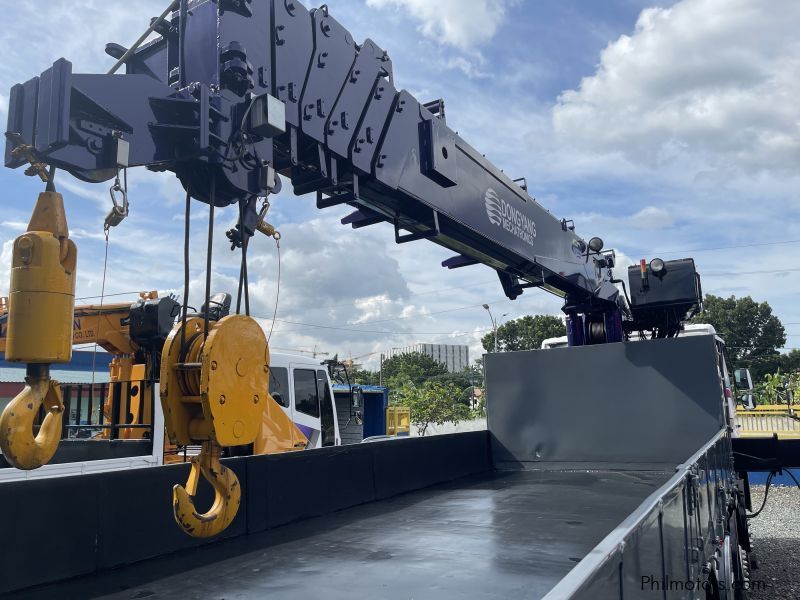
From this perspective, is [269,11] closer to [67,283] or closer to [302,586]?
[67,283]

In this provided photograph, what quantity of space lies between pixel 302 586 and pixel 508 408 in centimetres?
460

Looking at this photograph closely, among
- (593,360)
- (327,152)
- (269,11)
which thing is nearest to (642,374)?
(593,360)

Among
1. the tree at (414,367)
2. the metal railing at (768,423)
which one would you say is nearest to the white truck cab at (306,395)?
the metal railing at (768,423)

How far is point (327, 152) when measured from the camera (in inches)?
148

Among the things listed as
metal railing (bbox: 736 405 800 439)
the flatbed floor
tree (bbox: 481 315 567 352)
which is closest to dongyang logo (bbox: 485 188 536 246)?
the flatbed floor

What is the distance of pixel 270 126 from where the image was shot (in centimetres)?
281

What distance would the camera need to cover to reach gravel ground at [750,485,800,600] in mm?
6586

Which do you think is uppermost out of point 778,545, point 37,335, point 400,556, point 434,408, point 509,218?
point 509,218

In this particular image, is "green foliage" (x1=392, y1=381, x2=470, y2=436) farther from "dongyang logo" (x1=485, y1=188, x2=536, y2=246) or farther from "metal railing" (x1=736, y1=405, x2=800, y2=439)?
"dongyang logo" (x1=485, y1=188, x2=536, y2=246)

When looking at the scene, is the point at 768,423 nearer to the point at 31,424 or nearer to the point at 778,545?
the point at 778,545

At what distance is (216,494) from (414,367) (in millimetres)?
69134

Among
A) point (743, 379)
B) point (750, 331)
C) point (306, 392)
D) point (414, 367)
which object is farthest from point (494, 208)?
point (414, 367)

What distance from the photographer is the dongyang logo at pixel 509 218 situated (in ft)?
18.2

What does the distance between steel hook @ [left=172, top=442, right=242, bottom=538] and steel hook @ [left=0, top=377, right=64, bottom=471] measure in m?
0.47
